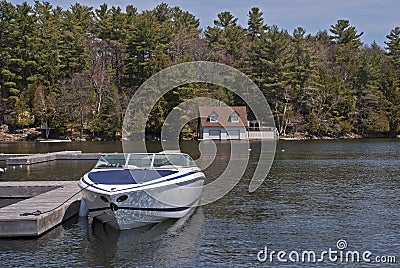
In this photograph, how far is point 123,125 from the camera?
260ft

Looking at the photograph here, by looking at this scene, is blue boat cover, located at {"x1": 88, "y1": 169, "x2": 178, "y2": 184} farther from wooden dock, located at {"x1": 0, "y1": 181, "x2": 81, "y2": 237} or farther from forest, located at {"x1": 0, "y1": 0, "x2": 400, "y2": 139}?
forest, located at {"x1": 0, "y1": 0, "x2": 400, "y2": 139}

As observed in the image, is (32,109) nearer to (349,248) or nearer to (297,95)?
(297,95)

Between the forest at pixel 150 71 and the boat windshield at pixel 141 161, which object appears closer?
the boat windshield at pixel 141 161

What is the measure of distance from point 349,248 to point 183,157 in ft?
24.1

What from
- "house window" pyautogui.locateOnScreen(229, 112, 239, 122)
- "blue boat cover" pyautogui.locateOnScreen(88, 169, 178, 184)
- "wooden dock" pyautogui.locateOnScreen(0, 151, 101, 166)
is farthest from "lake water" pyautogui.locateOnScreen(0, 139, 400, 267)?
"house window" pyautogui.locateOnScreen(229, 112, 239, 122)

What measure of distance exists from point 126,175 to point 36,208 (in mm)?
3242

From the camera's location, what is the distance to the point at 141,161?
19.1m

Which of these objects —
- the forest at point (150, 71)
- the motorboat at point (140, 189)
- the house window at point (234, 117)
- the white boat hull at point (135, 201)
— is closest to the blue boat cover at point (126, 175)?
the motorboat at point (140, 189)

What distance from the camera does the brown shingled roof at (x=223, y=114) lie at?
268ft

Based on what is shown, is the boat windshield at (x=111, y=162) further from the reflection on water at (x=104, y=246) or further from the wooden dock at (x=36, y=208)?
the reflection on water at (x=104, y=246)

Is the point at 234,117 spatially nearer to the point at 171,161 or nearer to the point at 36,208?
the point at 171,161

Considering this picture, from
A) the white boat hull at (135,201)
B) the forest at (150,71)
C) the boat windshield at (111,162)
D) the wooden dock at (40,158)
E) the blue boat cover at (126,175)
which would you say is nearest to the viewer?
the white boat hull at (135,201)

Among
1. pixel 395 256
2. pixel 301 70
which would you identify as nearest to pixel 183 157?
pixel 395 256

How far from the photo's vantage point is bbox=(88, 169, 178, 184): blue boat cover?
17250 millimetres
